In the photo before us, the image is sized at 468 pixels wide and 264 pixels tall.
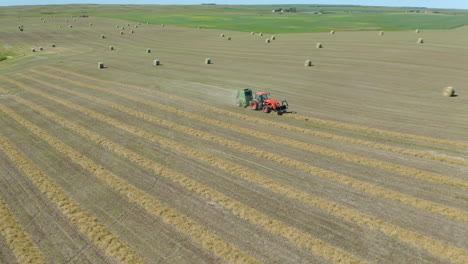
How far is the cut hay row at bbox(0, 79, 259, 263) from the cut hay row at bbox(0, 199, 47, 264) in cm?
382

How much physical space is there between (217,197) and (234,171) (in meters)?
2.45

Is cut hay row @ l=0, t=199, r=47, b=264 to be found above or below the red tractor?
below

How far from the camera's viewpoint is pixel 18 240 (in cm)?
1140

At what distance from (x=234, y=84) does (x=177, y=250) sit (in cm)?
2460

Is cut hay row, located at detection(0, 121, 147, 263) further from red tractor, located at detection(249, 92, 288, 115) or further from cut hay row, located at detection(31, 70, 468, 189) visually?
red tractor, located at detection(249, 92, 288, 115)

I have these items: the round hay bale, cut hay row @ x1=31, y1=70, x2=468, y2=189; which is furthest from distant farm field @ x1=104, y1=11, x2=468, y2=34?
cut hay row @ x1=31, y1=70, x2=468, y2=189

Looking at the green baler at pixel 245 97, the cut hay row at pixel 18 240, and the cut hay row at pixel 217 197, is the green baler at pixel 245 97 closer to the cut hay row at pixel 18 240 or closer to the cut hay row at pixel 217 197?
the cut hay row at pixel 217 197

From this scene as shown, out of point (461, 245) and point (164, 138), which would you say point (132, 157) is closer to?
point (164, 138)

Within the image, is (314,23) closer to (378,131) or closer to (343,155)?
(378,131)

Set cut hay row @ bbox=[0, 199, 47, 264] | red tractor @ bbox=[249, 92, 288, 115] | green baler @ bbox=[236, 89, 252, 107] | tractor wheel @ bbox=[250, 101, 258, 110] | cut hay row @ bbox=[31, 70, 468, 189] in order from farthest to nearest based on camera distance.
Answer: green baler @ bbox=[236, 89, 252, 107] → tractor wheel @ bbox=[250, 101, 258, 110] → red tractor @ bbox=[249, 92, 288, 115] → cut hay row @ bbox=[31, 70, 468, 189] → cut hay row @ bbox=[0, 199, 47, 264]

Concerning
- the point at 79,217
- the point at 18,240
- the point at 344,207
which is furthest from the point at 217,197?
the point at 18,240

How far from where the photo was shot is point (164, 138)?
2014 centimetres

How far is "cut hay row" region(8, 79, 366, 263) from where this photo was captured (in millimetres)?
10617

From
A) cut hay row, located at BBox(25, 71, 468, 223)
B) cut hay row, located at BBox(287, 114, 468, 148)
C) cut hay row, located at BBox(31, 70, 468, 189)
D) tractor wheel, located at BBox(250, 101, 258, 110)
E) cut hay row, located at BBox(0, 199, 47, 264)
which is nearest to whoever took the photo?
cut hay row, located at BBox(0, 199, 47, 264)
